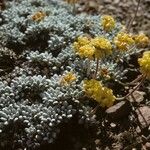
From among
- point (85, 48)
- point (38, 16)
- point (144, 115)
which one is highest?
point (85, 48)

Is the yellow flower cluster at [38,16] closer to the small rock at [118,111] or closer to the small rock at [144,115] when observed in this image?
the small rock at [118,111]

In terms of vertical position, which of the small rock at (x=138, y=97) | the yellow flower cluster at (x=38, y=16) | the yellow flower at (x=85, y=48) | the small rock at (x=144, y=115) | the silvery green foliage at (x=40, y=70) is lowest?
the small rock at (x=144, y=115)

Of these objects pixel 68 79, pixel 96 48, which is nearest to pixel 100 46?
pixel 96 48

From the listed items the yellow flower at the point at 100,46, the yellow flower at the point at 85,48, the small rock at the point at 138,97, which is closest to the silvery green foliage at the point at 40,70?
the small rock at the point at 138,97

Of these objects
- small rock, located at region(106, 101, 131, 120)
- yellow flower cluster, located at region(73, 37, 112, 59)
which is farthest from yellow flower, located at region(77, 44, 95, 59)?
small rock, located at region(106, 101, 131, 120)

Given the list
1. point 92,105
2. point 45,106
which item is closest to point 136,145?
point 92,105

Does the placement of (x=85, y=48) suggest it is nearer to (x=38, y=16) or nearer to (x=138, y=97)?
(x=138, y=97)
